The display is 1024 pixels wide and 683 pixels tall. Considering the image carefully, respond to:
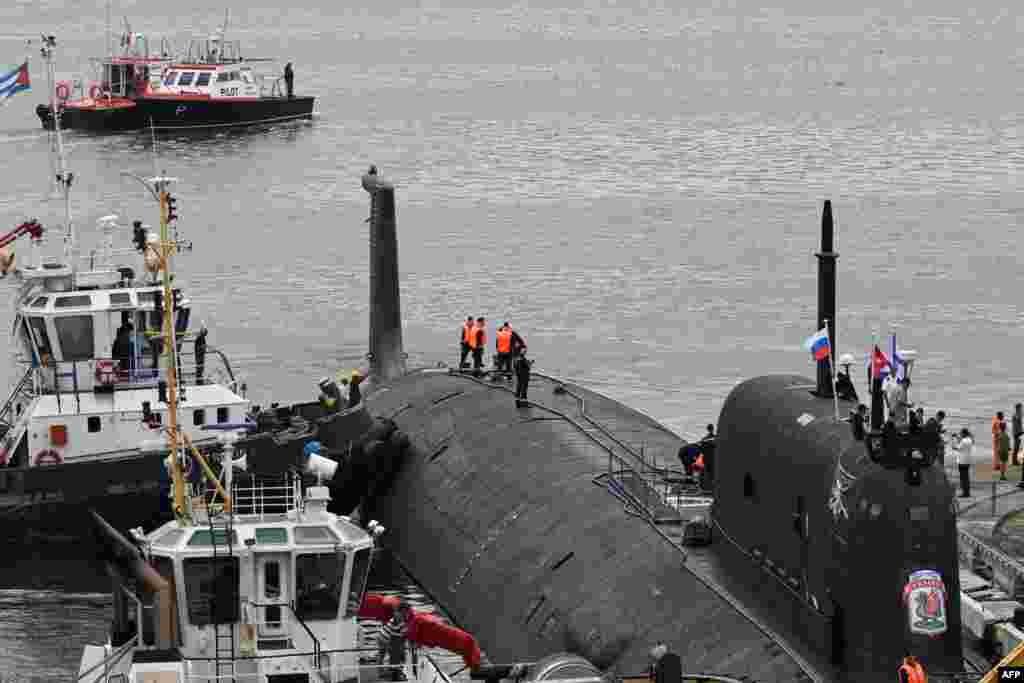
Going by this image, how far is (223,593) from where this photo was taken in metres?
21.0

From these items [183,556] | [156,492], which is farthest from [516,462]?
[183,556]

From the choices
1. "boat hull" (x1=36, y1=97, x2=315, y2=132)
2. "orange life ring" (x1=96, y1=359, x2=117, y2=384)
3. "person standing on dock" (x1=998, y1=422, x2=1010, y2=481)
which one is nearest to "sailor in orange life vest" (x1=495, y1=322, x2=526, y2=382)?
"orange life ring" (x1=96, y1=359, x2=117, y2=384)

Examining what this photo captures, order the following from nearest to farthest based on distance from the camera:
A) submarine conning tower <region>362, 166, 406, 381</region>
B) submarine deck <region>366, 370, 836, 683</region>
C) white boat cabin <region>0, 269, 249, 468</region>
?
submarine deck <region>366, 370, 836, 683</region> < white boat cabin <region>0, 269, 249, 468</region> < submarine conning tower <region>362, 166, 406, 381</region>

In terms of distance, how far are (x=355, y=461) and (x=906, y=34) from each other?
163626 millimetres

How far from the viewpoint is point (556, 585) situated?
28672 mm

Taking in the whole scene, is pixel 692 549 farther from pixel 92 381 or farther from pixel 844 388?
pixel 92 381

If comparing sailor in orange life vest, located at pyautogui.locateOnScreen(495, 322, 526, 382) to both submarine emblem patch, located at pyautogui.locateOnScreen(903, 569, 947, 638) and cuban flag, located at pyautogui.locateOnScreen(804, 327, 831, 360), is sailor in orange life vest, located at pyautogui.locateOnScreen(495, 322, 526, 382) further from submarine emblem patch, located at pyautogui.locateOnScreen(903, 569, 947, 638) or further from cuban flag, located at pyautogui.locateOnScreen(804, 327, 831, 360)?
submarine emblem patch, located at pyautogui.locateOnScreen(903, 569, 947, 638)

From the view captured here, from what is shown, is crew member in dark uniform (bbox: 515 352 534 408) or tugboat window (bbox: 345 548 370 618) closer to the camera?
tugboat window (bbox: 345 548 370 618)

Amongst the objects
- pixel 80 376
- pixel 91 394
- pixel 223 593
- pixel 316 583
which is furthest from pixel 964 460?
pixel 223 593

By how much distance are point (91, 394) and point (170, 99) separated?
229 feet

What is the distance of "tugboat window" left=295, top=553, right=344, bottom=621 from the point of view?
21078 mm

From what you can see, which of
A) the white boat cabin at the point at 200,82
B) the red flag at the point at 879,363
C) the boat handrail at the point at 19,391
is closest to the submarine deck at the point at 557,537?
the red flag at the point at 879,363

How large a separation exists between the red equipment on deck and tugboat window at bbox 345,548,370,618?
374 mm

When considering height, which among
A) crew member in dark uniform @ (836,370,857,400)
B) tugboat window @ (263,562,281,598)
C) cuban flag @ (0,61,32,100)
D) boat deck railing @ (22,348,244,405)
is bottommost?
boat deck railing @ (22,348,244,405)
